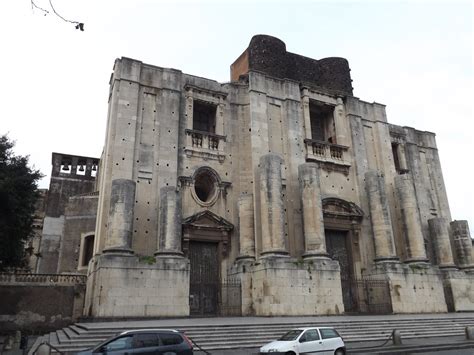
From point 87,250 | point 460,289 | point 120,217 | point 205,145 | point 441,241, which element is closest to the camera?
point 120,217

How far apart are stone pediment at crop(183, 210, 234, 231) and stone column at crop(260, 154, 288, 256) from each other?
186 centimetres

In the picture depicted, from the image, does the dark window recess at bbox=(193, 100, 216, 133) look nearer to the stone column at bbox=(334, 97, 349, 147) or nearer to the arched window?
the stone column at bbox=(334, 97, 349, 147)

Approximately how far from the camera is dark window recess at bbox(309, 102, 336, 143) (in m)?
23.8

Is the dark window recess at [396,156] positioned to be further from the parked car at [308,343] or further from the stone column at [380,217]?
the parked car at [308,343]

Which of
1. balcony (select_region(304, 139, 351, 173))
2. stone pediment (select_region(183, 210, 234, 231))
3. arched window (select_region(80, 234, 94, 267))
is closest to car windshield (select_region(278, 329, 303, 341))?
stone pediment (select_region(183, 210, 234, 231))

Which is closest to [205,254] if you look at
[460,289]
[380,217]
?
[380,217]

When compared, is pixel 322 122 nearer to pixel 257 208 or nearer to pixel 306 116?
pixel 306 116

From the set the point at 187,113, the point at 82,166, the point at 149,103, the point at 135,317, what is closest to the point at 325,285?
the point at 135,317

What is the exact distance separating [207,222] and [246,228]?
189cm

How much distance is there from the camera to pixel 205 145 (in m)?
19.7

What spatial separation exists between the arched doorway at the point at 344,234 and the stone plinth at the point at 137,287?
29.1 ft

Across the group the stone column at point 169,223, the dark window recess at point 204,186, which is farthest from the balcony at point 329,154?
the stone column at point 169,223

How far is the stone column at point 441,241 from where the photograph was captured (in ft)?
74.1

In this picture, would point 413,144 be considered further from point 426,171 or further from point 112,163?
point 112,163
